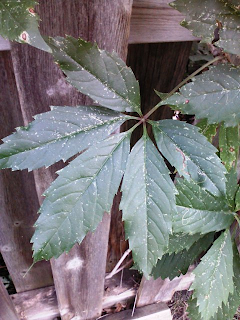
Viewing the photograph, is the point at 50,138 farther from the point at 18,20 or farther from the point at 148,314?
the point at 148,314

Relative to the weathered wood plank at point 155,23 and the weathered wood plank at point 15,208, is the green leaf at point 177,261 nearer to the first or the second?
the weathered wood plank at point 15,208

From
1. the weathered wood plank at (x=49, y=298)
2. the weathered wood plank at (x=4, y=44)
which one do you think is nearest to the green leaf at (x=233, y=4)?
the weathered wood plank at (x=4, y=44)

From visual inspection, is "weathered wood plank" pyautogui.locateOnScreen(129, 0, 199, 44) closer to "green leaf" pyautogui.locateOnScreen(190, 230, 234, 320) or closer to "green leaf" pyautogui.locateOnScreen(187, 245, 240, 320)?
"green leaf" pyautogui.locateOnScreen(190, 230, 234, 320)

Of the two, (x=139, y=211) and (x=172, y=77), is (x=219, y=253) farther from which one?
(x=172, y=77)

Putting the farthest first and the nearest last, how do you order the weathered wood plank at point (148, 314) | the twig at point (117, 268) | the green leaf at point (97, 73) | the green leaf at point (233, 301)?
the weathered wood plank at point (148, 314) → the twig at point (117, 268) → the green leaf at point (233, 301) → the green leaf at point (97, 73)

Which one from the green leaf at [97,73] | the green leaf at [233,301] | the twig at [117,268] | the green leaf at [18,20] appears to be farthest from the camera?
the twig at [117,268]

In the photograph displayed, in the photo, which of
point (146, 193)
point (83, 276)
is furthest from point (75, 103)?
point (83, 276)

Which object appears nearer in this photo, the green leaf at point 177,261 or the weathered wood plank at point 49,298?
the green leaf at point 177,261
